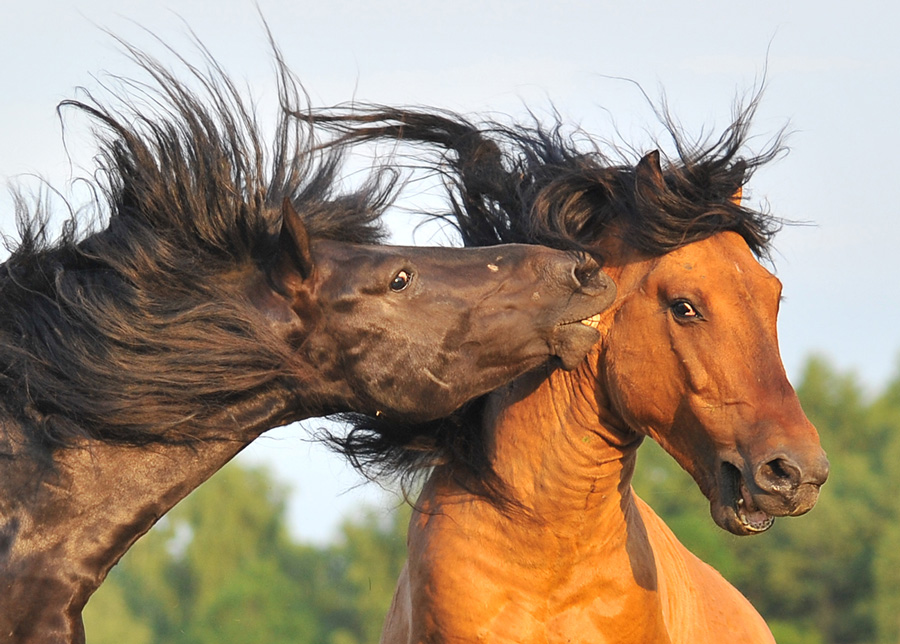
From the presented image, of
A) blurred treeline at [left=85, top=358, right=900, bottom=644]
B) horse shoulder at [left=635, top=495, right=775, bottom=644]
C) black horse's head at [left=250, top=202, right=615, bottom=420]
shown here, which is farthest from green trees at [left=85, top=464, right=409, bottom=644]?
black horse's head at [left=250, top=202, right=615, bottom=420]

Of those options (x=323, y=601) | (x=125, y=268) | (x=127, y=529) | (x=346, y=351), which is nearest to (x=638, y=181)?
(x=346, y=351)

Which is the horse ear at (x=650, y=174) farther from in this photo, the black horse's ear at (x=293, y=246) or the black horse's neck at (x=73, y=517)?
the black horse's neck at (x=73, y=517)

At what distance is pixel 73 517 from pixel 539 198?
2368 millimetres

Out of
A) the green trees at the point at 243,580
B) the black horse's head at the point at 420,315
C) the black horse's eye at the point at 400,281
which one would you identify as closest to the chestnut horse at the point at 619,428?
the black horse's head at the point at 420,315

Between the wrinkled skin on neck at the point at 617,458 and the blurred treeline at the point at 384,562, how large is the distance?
96.7ft

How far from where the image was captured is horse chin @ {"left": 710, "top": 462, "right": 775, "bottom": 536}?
4820 mm

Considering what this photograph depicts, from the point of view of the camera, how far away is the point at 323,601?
186 feet

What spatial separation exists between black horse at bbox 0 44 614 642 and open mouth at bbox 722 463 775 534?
766mm

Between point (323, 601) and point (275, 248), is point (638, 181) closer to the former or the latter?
point (275, 248)

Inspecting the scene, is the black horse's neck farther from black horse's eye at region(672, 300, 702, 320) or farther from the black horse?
black horse's eye at region(672, 300, 702, 320)

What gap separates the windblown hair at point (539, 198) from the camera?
5277 mm

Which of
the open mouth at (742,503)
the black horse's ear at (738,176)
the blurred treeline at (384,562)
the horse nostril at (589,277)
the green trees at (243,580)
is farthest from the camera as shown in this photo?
the green trees at (243,580)

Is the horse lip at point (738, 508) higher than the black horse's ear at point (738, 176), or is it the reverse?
the black horse's ear at point (738, 176)

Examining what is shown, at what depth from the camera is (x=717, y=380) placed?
4.91 metres
